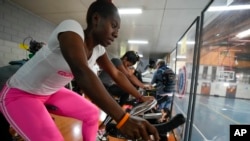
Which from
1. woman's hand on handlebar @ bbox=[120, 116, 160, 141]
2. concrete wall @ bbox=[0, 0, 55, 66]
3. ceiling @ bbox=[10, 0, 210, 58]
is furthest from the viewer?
concrete wall @ bbox=[0, 0, 55, 66]

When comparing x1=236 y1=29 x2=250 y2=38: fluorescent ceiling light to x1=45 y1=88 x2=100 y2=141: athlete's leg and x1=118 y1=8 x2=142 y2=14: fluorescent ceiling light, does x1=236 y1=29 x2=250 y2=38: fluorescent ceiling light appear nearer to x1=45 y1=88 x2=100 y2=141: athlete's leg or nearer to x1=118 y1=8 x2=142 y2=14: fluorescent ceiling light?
x1=45 y1=88 x2=100 y2=141: athlete's leg

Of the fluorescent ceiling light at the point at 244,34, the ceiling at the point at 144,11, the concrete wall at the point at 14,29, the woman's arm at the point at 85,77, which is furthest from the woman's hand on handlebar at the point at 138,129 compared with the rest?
the concrete wall at the point at 14,29

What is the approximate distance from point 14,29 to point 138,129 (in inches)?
180

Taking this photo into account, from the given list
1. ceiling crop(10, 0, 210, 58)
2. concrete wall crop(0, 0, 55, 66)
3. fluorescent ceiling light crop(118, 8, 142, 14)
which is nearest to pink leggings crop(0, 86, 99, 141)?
ceiling crop(10, 0, 210, 58)

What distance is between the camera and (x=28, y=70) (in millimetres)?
839

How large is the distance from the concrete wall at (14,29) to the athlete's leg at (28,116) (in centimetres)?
360

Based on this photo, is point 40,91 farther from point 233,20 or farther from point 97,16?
point 233,20

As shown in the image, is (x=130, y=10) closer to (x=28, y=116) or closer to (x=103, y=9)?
(x=103, y=9)

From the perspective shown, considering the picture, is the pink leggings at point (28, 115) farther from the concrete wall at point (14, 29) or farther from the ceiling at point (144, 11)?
the concrete wall at point (14, 29)

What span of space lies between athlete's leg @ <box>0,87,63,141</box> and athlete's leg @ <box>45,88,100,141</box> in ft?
0.57

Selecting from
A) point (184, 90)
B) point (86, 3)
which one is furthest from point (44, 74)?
point (86, 3)

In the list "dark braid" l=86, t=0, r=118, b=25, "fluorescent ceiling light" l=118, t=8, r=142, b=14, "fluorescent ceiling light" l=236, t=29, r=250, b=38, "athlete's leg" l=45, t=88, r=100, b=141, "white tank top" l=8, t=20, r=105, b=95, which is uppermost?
"fluorescent ceiling light" l=118, t=8, r=142, b=14

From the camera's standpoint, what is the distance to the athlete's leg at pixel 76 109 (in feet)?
3.27

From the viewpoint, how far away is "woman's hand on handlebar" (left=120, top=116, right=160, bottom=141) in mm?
445
